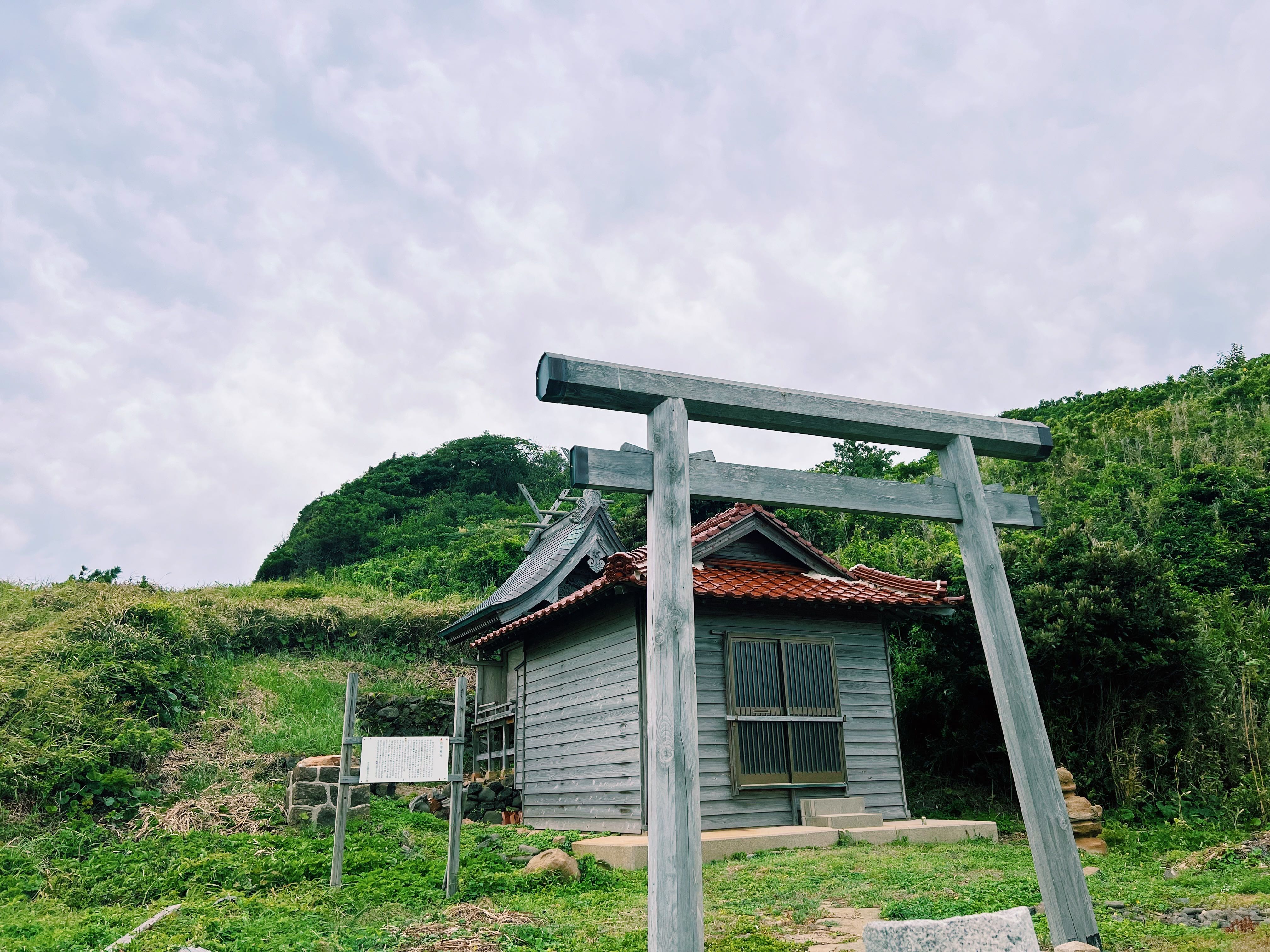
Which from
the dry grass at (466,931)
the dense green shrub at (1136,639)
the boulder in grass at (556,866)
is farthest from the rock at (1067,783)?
the dry grass at (466,931)

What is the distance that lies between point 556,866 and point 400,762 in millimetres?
1787

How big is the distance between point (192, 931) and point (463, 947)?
1.82 metres

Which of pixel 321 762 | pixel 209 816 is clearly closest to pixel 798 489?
pixel 321 762

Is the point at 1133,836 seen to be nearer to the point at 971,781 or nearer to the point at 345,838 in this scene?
the point at 971,781

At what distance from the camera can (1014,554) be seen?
39.2ft

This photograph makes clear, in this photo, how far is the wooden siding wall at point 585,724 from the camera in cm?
984

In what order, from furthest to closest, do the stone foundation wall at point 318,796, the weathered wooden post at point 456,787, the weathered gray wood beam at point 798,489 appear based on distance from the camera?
the stone foundation wall at point 318,796
the weathered wooden post at point 456,787
the weathered gray wood beam at point 798,489

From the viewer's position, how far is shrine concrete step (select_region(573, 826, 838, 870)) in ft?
26.9

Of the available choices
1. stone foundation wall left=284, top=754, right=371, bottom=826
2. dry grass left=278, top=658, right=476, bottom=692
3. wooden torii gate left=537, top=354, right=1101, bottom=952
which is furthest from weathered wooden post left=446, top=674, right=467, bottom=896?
dry grass left=278, top=658, right=476, bottom=692

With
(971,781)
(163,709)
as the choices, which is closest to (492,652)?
(163,709)

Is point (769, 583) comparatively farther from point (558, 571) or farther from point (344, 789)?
point (344, 789)

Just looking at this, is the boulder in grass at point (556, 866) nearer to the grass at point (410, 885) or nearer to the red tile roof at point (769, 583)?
the grass at point (410, 885)

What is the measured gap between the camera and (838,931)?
514 cm

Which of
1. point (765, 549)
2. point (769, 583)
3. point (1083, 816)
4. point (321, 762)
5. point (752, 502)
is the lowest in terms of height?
point (1083, 816)
